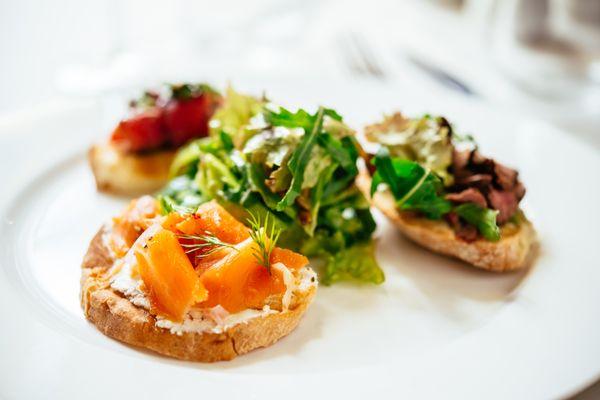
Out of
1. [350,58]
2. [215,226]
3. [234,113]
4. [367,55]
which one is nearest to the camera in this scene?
[215,226]

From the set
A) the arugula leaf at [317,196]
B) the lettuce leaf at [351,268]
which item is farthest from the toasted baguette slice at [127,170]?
the lettuce leaf at [351,268]

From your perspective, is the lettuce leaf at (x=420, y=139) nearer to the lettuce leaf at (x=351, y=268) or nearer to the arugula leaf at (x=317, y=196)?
the arugula leaf at (x=317, y=196)

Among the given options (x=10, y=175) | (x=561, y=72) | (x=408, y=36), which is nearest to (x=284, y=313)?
(x=10, y=175)

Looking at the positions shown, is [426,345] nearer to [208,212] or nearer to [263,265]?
[263,265]

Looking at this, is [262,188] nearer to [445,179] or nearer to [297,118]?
[297,118]

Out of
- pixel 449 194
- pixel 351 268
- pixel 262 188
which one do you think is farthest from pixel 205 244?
pixel 449 194

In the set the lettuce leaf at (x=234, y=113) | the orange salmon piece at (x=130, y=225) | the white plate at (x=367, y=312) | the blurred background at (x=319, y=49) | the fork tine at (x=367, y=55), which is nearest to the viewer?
the white plate at (x=367, y=312)
